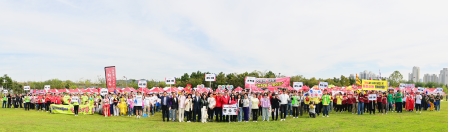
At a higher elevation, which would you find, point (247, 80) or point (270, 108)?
point (247, 80)

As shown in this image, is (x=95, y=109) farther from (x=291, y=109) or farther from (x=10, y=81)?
(x=10, y=81)

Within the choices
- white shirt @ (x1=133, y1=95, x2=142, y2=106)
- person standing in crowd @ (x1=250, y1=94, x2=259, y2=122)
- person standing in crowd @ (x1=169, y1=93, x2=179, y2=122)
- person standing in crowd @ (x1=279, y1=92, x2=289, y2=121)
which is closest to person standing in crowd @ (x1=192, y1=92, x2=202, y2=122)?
person standing in crowd @ (x1=169, y1=93, x2=179, y2=122)

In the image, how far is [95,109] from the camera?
27.2 m

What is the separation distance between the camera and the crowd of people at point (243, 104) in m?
19.6

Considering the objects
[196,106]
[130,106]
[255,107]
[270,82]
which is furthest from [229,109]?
[270,82]

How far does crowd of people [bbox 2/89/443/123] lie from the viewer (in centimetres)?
1962

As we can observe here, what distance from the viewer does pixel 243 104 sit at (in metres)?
19.6

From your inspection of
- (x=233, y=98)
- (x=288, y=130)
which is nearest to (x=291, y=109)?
(x=233, y=98)

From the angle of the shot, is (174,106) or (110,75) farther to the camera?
(110,75)

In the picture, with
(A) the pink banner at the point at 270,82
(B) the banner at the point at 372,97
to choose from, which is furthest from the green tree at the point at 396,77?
(B) the banner at the point at 372,97

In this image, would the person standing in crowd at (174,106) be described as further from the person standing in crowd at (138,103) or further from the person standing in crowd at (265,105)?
the person standing in crowd at (265,105)

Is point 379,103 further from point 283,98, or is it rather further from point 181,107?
point 181,107

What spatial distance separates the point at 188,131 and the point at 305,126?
17.5 feet

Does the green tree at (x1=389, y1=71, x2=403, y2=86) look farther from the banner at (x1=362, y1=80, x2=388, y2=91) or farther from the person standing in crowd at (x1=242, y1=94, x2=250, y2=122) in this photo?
the person standing in crowd at (x1=242, y1=94, x2=250, y2=122)
